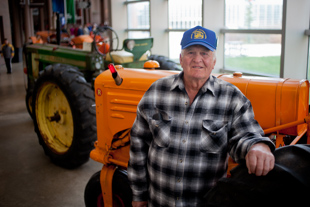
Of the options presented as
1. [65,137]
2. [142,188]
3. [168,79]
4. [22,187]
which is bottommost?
[22,187]

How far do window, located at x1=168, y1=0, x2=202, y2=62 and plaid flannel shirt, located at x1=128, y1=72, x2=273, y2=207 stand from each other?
18.0 ft

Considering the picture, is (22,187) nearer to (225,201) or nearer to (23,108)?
(225,201)

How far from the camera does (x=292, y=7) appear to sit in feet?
14.9

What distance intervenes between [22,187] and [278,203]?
2.94m

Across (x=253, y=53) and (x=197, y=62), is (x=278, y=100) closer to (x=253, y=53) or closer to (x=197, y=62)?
(x=197, y=62)

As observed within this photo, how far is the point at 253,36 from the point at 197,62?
4.49 m

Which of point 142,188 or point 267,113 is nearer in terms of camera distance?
point 142,188

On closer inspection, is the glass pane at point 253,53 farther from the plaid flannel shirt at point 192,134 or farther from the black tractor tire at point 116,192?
the plaid flannel shirt at point 192,134

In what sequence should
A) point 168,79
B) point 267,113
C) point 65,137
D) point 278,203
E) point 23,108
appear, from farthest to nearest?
point 23,108 < point 65,137 < point 267,113 < point 168,79 < point 278,203

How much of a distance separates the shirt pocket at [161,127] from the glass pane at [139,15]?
7.32 m

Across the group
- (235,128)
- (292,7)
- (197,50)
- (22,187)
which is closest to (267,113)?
(235,128)

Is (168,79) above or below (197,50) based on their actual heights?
below

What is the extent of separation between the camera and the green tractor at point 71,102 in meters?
3.62

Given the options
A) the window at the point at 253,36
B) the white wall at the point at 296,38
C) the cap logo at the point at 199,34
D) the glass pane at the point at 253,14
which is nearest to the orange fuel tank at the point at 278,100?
the cap logo at the point at 199,34
